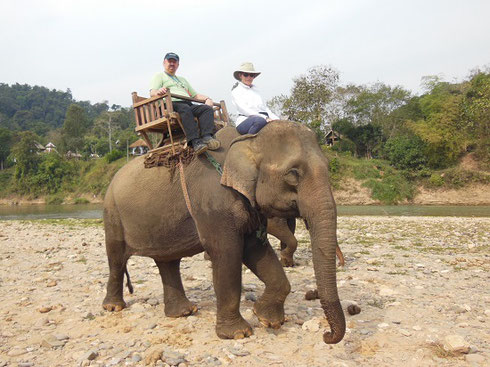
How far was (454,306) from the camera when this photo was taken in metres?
5.54

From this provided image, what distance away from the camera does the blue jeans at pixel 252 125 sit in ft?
15.9

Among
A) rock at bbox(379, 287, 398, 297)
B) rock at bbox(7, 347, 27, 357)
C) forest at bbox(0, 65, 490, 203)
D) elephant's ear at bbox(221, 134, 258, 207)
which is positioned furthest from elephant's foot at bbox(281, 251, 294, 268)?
forest at bbox(0, 65, 490, 203)

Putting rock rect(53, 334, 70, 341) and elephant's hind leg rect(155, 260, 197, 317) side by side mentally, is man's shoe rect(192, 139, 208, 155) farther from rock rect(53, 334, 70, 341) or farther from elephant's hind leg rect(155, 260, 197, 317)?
rock rect(53, 334, 70, 341)

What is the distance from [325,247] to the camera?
3.86 metres

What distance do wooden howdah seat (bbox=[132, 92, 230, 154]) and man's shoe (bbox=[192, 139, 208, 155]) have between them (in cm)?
32

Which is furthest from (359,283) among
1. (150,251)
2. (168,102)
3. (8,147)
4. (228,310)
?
(8,147)

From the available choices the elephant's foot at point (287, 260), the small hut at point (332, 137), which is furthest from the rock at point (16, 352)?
the small hut at point (332, 137)

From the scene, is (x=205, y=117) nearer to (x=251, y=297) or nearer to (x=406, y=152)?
(x=251, y=297)

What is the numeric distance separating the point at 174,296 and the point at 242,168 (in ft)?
8.33

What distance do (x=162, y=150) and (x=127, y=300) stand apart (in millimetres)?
2892

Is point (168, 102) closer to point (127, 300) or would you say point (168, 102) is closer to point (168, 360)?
point (168, 360)

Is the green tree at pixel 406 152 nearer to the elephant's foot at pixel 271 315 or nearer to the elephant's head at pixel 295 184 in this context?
the elephant's foot at pixel 271 315

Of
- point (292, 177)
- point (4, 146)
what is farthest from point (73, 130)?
point (292, 177)

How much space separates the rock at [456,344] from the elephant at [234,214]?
1.30 metres
